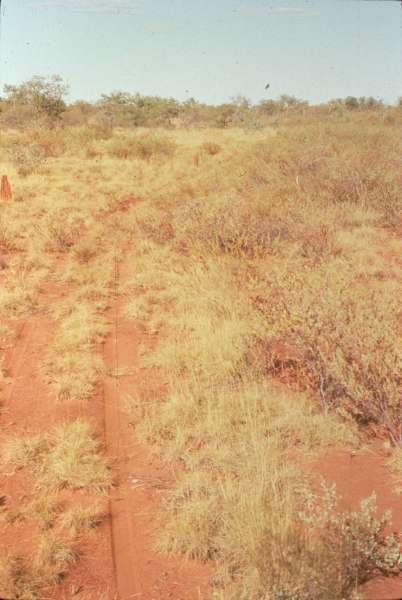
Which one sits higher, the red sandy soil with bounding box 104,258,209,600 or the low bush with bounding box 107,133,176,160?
the low bush with bounding box 107,133,176,160

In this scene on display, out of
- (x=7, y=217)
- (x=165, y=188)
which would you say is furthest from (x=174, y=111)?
(x=7, y=217)

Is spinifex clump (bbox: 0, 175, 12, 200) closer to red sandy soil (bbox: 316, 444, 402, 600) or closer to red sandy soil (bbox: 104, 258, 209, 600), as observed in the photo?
red sandy soil (bbox: 104, 258, 209, 600)

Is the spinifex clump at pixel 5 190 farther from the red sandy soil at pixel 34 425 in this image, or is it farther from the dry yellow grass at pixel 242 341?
the red sandy soil at pixel 34 425

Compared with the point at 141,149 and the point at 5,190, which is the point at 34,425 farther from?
the point at 141,149

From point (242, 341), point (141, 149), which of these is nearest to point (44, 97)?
point (141, 149)

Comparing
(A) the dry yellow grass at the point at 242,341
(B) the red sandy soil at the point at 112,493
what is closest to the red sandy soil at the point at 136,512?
(B) the red sandy soil at the point at 112,493

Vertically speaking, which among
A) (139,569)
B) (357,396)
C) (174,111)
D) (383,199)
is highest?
(174,111)

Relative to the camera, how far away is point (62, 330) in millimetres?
6824

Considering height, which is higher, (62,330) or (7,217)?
(7,217)

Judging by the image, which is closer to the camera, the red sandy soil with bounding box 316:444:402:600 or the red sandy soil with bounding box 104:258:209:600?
the red sandy soil with bounding box 104:258:209:600

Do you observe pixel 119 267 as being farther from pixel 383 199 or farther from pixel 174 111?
pixel 174 111

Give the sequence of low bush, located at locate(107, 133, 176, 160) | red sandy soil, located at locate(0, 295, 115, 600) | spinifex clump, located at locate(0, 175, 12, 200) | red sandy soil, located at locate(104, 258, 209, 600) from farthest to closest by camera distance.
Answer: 1. low bush, located at locate(107, 133, 176, 160)
2. spinifex clump, located at locate(0, 175, 12, 200)
3. red sandy soil, located at locate(0, 295, 115, 600)
4. red sandy soil, located at locate(104, 258, 209, 600)

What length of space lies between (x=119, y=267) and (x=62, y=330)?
2.64 metres

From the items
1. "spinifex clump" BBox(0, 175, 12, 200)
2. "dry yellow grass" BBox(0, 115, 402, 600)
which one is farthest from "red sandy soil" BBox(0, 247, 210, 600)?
"spinifex clump" BBox(0, 175, 12, 200)
